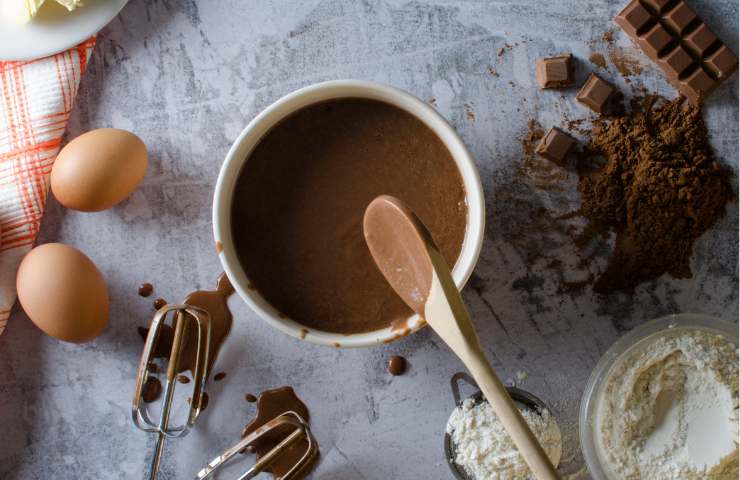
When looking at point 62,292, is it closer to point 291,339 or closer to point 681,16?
point 291,339

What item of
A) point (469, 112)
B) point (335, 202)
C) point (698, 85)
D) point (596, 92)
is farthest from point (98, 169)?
point (698, 85)

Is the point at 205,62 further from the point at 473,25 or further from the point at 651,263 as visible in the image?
the point at 651,263

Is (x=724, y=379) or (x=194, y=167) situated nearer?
(x=724, y=379)

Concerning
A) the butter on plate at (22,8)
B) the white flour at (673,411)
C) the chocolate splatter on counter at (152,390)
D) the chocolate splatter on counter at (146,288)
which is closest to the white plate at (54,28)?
the butter on plate at (22,8)

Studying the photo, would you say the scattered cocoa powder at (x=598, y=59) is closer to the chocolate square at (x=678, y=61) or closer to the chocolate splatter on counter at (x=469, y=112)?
the chocolate square at (x=678, y=61)

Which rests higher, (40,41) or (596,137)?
(596,137)

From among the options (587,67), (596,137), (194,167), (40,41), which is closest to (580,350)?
(596,137)
